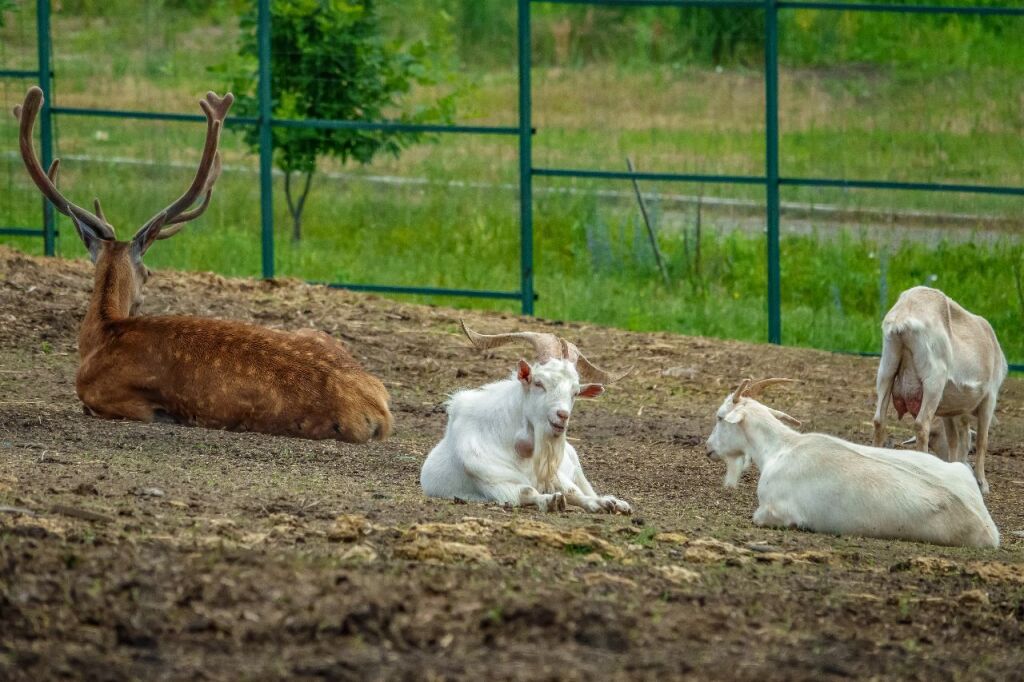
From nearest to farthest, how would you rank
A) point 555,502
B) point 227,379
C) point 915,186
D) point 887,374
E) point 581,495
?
point 555,502 < point 581,495 < point 227,379 < point 887,374 < point 915,186

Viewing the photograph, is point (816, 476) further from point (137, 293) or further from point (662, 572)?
point (137, 293)

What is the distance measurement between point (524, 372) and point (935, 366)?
3275mm

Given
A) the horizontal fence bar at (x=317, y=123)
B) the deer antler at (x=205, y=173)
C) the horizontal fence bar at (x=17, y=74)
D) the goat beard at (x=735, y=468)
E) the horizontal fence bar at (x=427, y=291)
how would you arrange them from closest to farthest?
the goat beard at (x=735, y=468) < the deer antler at (x=205, y=173) < the horizontal fence bar at (x=317, y=123) < the horizontal fence bar at (x=427, y=291) < the horizontal fence bar at (x=17, y=74)

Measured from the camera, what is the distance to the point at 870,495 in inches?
308

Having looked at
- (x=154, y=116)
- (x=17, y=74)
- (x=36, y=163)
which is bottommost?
(x=36, y=163)

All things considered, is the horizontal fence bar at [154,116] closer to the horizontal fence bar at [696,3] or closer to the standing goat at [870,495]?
the horizontal fence bar at [696,3]

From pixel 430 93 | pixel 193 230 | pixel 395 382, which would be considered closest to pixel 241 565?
pixel 395 382

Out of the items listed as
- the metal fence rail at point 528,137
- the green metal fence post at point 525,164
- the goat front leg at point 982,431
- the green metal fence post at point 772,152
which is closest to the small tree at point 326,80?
the metal fence rail at point 528,137

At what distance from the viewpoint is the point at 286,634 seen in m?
5.04

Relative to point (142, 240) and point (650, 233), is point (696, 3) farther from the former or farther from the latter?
point (142, 240)

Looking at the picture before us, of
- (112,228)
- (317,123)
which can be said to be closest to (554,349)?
(112,228)

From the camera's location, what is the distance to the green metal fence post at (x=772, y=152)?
43.0ft

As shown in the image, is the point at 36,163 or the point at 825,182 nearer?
the point at 36,163

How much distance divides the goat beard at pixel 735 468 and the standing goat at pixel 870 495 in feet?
1.82
